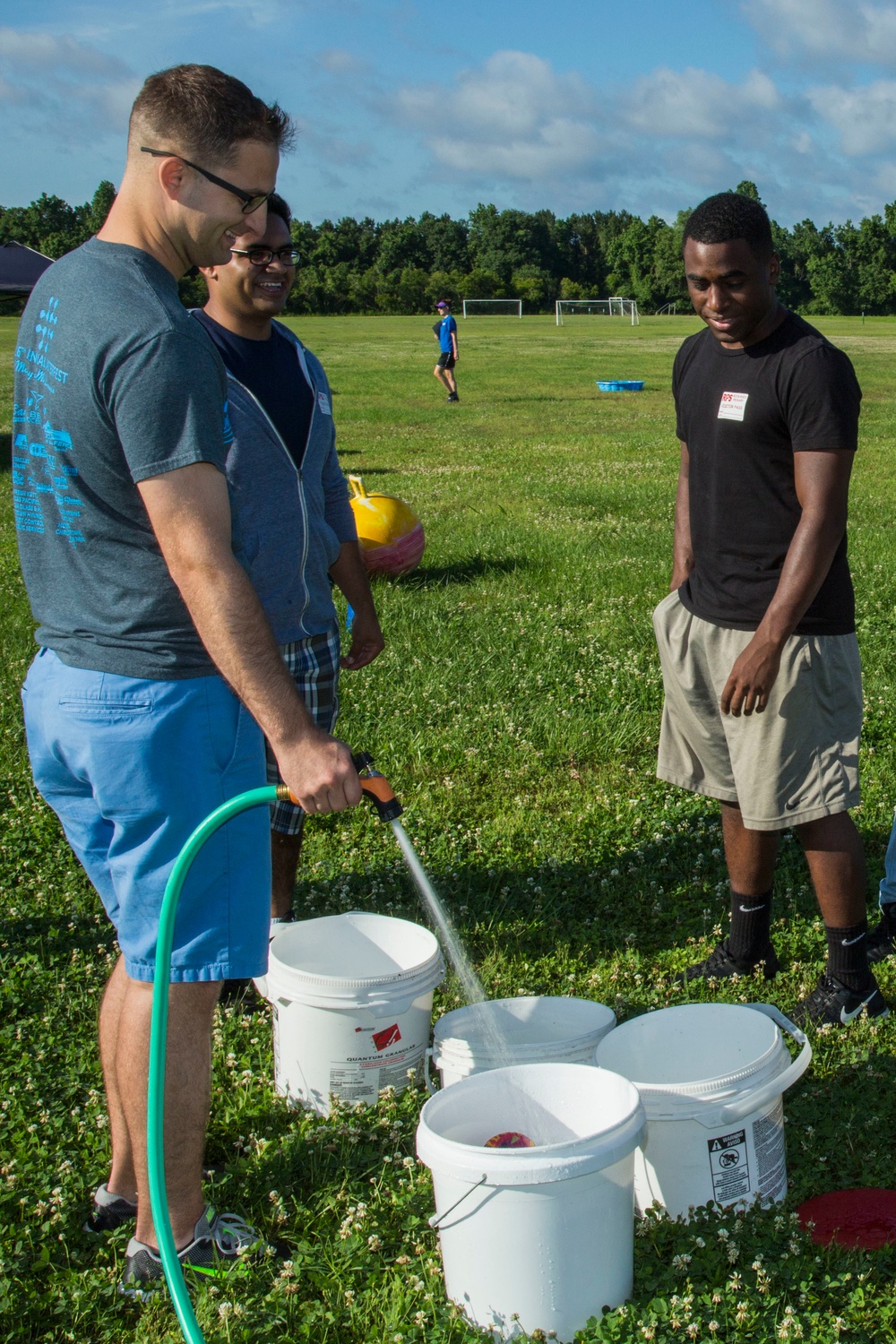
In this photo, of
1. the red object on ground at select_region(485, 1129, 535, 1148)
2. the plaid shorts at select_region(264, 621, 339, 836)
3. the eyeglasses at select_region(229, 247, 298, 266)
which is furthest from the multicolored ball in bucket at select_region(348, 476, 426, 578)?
the red object on ground at select_region(485, 1129, 535, 1148)

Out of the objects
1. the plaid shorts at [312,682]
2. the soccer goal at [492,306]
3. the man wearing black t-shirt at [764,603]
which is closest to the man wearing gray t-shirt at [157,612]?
the plaid shorts at [312,682]

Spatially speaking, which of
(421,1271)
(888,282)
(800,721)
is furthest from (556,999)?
(888,282)

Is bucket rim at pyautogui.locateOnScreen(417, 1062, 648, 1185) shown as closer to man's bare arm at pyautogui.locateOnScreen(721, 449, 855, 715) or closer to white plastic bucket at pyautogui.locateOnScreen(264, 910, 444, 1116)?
white plastic bucket at pyautogui.locateOnScreen(264, 910, 444, 1116)

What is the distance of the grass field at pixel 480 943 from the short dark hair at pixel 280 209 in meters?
2.49

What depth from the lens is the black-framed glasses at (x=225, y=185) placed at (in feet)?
7.91

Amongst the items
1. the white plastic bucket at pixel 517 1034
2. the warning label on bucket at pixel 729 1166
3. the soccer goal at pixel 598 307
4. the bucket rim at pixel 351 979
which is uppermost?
the soccer goal at pixel 598 307

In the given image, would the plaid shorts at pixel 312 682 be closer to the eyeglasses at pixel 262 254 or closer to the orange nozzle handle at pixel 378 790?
the eyeglasses at pixel 262 254

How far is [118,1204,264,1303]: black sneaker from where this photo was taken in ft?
9.12

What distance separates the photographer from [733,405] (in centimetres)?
362

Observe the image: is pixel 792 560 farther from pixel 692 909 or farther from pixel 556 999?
pixel 692 909

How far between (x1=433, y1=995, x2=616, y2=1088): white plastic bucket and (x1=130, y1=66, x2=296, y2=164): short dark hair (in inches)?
87.1

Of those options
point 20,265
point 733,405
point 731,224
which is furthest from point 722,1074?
point 20,265

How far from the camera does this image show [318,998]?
329 centimetres

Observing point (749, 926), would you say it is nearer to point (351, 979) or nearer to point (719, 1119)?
point (719, 1119)
